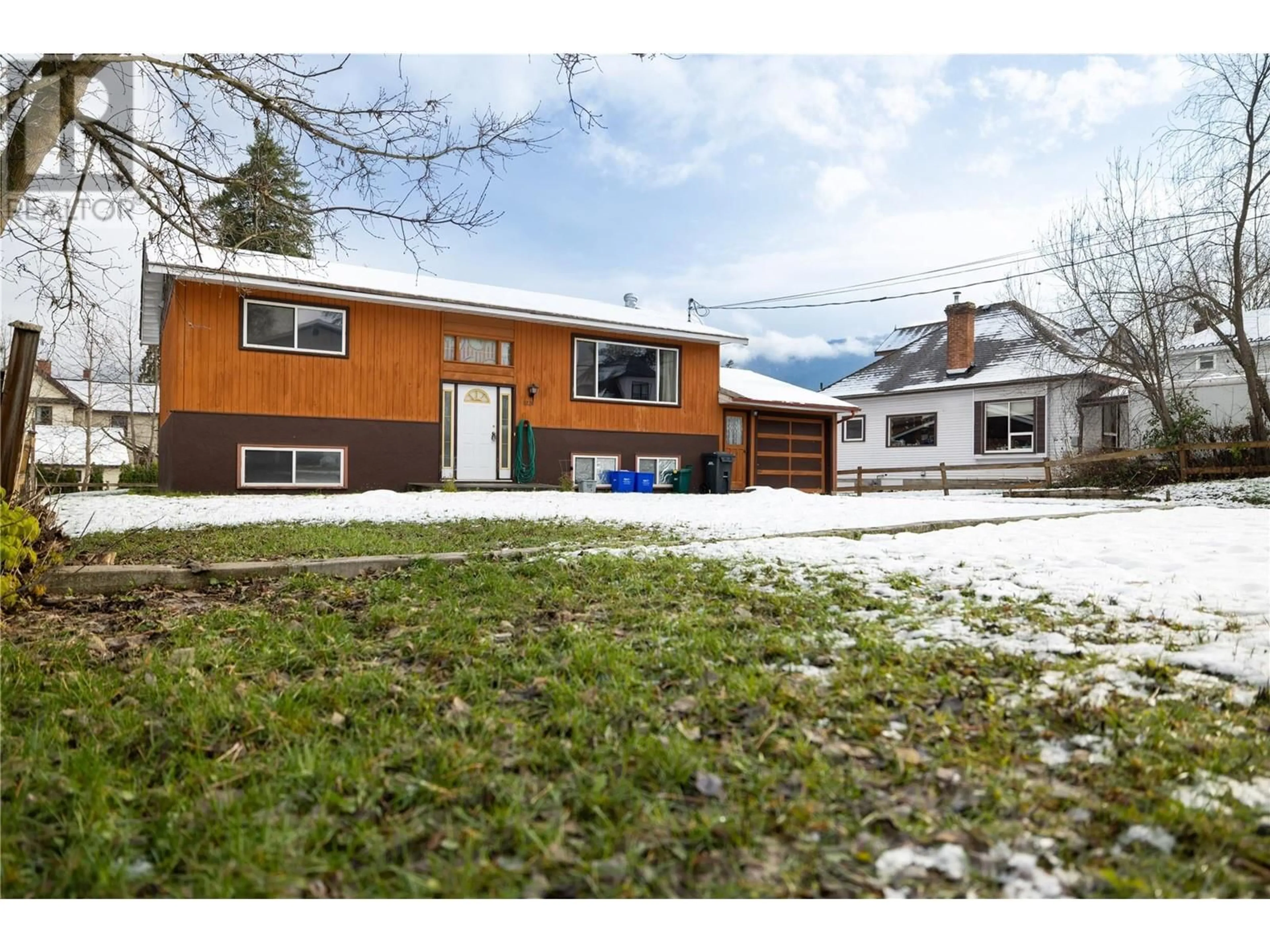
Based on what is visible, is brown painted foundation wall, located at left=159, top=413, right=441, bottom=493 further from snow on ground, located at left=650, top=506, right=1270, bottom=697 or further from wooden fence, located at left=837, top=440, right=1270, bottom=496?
wooden fence, located at left=837, top=440, right=1270, bottom=496

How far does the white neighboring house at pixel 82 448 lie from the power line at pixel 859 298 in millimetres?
22814

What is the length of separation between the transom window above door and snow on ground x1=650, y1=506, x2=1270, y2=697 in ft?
35.1

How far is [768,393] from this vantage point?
19.7 meters

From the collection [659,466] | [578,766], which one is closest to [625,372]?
[659,466]

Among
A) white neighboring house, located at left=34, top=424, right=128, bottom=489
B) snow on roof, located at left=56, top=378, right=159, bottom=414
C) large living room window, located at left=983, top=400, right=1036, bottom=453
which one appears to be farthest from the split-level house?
white neighboring house, located at left=34, top=424, right=128, bottom=489

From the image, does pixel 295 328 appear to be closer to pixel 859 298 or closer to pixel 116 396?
pixel 859 298

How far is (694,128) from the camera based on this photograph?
6.11m

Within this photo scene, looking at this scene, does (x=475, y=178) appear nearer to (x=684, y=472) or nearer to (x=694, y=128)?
(x=694, y=128)

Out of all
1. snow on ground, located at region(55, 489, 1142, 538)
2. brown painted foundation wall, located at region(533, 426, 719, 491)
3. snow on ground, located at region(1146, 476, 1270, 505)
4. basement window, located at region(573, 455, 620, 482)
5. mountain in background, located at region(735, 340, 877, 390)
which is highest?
mountain in background, located at region(735, 340, 877, 390)

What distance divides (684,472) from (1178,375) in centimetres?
1328

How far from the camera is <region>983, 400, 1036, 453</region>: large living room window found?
23.2 meters

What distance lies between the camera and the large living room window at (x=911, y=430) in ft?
84.0

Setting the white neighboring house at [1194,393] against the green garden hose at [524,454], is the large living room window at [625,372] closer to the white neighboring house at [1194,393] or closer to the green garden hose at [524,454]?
the green garden hose at [524,454]
